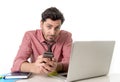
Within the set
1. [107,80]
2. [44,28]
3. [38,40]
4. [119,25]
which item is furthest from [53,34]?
[119,25]

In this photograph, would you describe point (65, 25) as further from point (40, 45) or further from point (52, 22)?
point (52, 22)

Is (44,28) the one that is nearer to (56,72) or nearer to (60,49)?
(60,49)

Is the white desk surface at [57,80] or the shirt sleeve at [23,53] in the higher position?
the shirt sleeve at [23,53]

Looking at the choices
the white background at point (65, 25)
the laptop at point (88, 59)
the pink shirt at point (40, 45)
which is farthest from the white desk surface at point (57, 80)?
the white background at point (65, 25)

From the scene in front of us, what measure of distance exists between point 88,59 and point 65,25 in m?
1.56

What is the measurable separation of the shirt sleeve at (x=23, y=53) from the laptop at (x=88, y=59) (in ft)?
1.07

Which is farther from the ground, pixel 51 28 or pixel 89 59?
pixel 51 28

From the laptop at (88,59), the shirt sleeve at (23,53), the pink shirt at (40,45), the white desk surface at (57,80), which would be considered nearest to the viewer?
the laptop at (88,59)

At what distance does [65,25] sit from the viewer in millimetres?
2906

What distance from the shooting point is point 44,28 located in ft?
5.82

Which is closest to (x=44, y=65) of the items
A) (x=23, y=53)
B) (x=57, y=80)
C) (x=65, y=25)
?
(x=57, y=80)

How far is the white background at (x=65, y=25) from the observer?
2641 millimetres

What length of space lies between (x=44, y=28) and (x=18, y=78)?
500mm

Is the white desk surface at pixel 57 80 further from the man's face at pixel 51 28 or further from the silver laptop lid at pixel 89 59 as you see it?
the man's face at pixel 51 28
